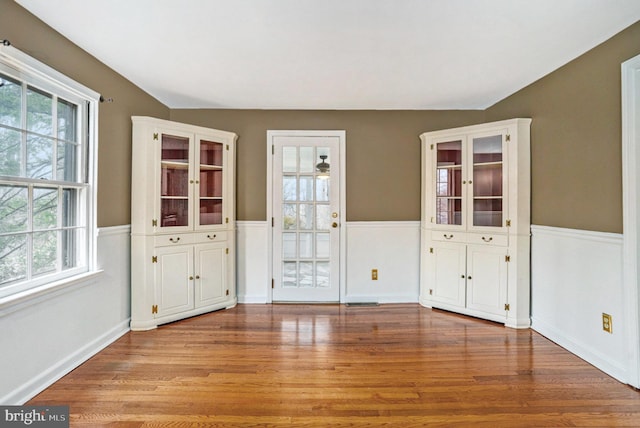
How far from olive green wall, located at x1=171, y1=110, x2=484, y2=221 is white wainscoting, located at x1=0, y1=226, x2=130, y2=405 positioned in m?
1.44

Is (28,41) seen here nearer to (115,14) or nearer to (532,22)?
(115,14)

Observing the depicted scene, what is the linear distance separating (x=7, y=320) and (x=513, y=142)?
4.09 metres

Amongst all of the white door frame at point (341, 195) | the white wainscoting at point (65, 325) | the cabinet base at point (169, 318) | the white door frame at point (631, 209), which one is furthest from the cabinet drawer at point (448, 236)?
the white wainscoting at point (65, 325)

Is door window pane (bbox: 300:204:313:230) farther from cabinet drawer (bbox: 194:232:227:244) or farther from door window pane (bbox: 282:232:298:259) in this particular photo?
cabinet drawer (bbox: 194:232:227:244)

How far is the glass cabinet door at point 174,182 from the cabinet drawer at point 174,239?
0.11 metres

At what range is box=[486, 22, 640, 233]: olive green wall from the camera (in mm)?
2242

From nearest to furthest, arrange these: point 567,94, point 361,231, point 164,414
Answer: point 164,414 < point 567,94 < point 361,231

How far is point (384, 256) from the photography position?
12.8 feet

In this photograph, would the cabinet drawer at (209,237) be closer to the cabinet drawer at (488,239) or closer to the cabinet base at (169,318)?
the cabinet base at (169,318)

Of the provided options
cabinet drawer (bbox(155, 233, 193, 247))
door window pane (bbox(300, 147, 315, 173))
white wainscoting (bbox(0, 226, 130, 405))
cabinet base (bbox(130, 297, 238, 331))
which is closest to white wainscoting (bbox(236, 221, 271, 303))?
cabinet base (bbox(130, 297, 238, 331))

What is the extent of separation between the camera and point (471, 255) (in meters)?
3.33

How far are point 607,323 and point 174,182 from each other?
383cm

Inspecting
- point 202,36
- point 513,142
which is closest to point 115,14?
point 202,36

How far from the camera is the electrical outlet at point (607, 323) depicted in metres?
2.27
